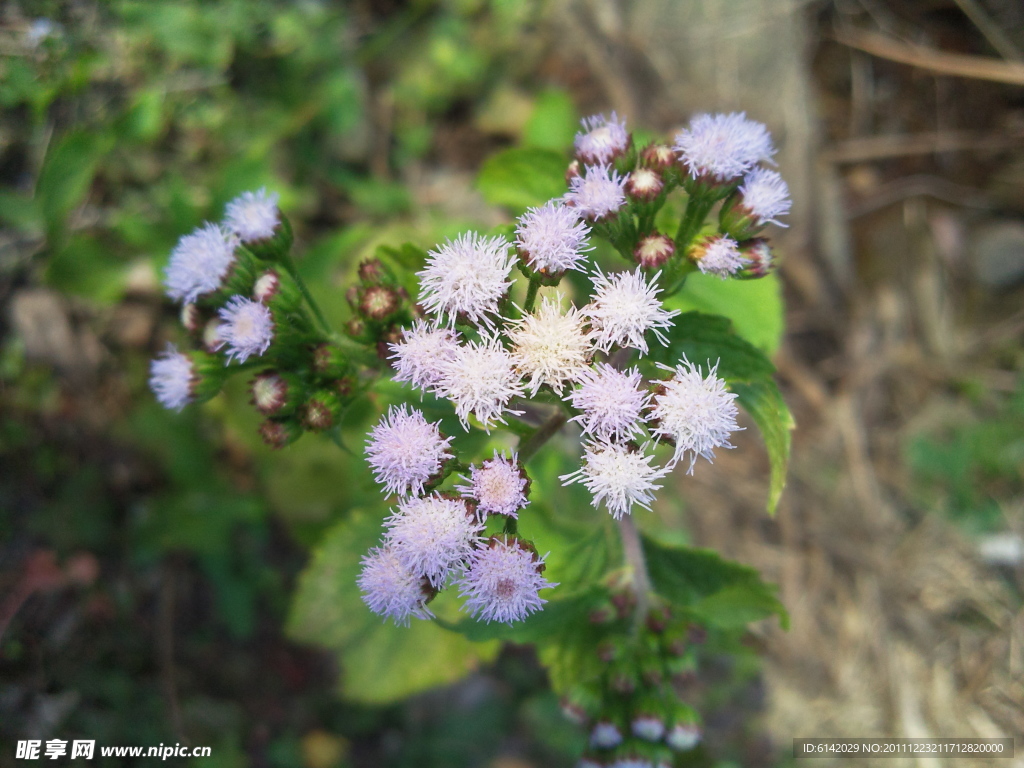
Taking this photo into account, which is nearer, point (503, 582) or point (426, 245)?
point (503, 582)

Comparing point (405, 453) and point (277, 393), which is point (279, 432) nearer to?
point (277, 393)

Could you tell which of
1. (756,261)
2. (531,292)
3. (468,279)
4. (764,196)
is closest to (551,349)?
(531,292)

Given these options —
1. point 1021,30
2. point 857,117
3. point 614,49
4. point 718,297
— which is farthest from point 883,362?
point 614,49

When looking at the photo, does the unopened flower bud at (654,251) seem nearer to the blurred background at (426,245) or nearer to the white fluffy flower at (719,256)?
the white fluffy flower at (719,256)

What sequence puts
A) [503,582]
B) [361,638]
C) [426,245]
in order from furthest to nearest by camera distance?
1. [361,638]
2. [426,245]
3. [503,582]

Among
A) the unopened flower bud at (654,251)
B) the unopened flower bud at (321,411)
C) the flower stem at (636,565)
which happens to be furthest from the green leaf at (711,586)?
the unopened flower bud at (321,411)

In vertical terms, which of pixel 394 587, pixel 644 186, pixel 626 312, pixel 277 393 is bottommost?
pixel 394 587

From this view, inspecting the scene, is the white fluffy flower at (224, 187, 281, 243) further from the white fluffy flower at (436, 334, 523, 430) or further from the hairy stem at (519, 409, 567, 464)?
the hairy stem at (519, 409, 567, 464)

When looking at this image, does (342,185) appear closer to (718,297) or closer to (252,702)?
(718,297)
